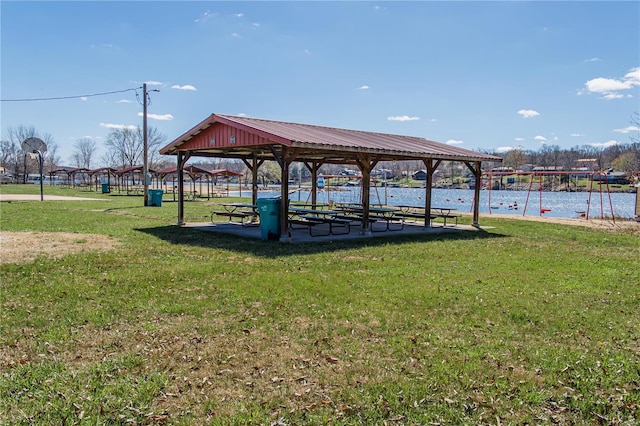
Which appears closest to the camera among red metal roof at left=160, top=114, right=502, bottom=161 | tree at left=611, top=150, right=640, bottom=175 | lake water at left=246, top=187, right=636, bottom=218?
red metal roof at left=160, top=114, right=502, bottom=161

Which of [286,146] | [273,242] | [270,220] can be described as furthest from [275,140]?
[273,242]

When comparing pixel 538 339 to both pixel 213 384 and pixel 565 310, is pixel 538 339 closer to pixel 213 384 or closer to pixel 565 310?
pixel 565 310

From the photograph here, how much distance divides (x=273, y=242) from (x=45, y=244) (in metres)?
4.33

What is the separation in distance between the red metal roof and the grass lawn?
134 inches

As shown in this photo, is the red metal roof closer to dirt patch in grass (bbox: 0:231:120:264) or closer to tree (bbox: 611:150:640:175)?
dirt patch in grass (bbox: 0:231:120:264)

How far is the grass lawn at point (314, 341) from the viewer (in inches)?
124

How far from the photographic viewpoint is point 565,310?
5312mm

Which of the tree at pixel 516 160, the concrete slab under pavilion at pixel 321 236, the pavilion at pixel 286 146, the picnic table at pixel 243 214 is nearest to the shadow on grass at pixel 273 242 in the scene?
the concrete slab under pavilion at pixel 321 236

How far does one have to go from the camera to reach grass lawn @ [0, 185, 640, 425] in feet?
10.3

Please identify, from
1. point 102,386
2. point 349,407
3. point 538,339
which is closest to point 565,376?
point 538,339

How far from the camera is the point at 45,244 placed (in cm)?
909

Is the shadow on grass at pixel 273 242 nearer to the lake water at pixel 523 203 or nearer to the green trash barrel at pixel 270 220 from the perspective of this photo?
the green trash barrel at pixel 270 220

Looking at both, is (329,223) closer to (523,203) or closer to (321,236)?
(321,236)

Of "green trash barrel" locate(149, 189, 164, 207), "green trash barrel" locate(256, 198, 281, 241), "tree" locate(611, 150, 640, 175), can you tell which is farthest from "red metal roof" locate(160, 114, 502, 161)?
"tree" locate(611, 150, 640, 175)
